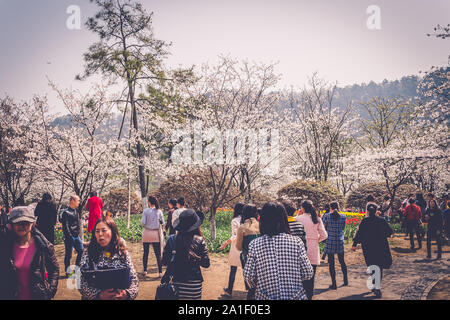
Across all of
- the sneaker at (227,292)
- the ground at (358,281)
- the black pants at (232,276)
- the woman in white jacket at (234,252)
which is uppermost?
the woman in white jacket at (234,252)

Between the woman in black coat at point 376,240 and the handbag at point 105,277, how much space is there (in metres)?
4.84

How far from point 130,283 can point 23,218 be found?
4.57 ft

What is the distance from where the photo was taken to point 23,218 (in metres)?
3.46

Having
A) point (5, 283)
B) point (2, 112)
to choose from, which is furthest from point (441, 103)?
point (2, 112)

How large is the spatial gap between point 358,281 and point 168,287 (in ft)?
18.5

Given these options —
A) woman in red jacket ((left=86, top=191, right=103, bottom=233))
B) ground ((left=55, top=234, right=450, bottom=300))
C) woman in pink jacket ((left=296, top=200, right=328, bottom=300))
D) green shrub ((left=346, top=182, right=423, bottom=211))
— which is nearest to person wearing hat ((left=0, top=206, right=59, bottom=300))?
ground ((left=55, top=234, right=450, bottom=300))

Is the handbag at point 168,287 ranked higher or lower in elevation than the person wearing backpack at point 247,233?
lower

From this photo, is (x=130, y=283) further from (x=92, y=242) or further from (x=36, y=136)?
(x=36, y=136)

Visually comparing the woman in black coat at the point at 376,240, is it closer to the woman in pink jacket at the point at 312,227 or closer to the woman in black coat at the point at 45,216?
the woman in pink jacket at the point at 312,227

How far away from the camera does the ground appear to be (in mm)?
6449

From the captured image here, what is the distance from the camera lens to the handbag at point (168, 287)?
370cm

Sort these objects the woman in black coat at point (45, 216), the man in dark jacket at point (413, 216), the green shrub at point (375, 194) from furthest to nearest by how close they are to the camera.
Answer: the green shrub at point (375, 194)
the man in dark jacket at point (413, 216)
the woman in black coat at point (45, 216)

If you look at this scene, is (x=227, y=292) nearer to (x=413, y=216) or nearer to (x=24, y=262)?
(x=24, y=262)

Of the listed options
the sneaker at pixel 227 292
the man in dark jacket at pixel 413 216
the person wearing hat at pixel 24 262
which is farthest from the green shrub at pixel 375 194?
the person wearing hat at pixel 24 262
